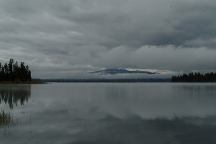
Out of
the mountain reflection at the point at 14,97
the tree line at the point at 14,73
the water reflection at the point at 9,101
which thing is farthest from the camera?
the tree line at the point at 14,73

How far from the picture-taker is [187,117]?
29172 millimetres

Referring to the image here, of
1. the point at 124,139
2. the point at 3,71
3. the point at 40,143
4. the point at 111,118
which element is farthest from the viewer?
the point at 3,71

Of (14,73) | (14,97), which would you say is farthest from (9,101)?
(14,73)

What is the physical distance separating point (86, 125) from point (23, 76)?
143 metres

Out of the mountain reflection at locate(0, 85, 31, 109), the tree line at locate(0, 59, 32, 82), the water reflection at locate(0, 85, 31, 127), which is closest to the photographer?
the water reflection at locate(0, 85, 31, 127)

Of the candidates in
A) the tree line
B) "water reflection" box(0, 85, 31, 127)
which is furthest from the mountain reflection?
the tree line

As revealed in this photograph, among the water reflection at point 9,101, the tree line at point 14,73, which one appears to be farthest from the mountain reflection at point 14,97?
the tree line at point 14,73

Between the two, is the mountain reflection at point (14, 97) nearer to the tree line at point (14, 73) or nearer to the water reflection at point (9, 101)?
the water reflection at point (9, 101)

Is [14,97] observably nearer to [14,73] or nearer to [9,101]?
[9,101]

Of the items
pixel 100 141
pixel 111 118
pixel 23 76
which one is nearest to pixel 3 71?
pixel 23 76

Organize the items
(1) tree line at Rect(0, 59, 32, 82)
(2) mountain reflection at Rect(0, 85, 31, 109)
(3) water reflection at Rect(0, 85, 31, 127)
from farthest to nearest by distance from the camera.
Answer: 1. (1) tree line at Rect(0, 59, 32, 82)
2. (2) mountain reflection at Rect(0, 85, 31, 109)
3. (3) water reflection at Rect(0, 85, 31, 127)

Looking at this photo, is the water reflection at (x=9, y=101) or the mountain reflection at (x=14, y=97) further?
the mountain reflection at (x=14, y=97)

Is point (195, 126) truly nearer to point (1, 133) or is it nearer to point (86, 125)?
point (86, 125)

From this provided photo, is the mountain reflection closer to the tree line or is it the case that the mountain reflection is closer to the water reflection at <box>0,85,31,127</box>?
the water reflection at <box>0,85,31,127</box>
